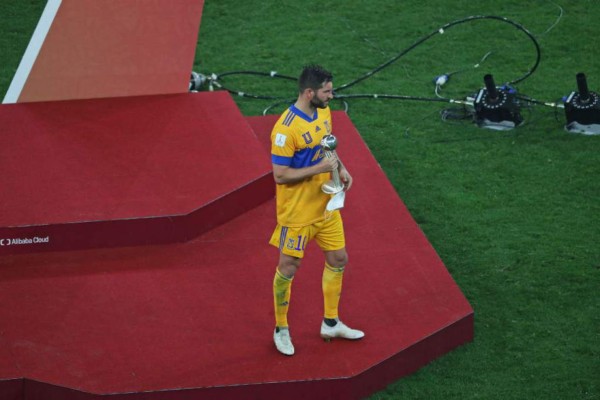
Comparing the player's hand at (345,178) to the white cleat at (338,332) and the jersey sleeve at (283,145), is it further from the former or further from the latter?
the white cleat at (338,332)

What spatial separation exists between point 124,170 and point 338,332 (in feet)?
7.83

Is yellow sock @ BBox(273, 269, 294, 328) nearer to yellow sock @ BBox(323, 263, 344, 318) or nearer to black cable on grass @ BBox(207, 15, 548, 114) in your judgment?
yellow sock @ BBox(323, 263, 344, 318)

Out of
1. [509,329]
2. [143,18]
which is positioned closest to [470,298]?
[509,329]

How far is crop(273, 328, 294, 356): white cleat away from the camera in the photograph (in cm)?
653

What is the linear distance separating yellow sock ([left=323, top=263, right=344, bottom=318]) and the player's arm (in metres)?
0.64

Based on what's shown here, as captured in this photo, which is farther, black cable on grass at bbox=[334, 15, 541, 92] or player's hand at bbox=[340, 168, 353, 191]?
black cable on grass at bbox=[334, 15, 541, 92]

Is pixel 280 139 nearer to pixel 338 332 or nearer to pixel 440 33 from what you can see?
pixel 338 332

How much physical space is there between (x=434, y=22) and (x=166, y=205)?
5464mm

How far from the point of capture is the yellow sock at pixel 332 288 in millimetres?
6484

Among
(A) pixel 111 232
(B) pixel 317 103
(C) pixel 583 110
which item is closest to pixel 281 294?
(B) pixel 317 103

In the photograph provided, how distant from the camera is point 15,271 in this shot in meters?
7.46

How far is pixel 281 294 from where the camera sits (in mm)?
6445

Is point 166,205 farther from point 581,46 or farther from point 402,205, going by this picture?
point 581,46

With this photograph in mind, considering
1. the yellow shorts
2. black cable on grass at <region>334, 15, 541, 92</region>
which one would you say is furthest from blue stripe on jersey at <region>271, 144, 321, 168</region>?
black cable on grass at <region>334, 15, 541, 92</region>
